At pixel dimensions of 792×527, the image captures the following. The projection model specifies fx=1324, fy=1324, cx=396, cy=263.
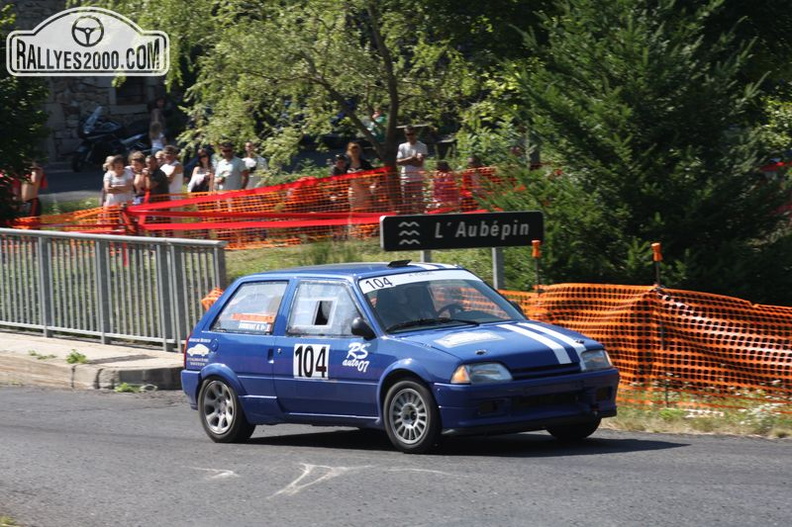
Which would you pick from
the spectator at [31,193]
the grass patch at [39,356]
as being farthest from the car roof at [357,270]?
the spectator at [31,193]

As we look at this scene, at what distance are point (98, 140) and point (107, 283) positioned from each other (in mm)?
24353

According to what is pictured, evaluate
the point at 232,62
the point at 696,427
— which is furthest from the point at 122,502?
the point at 232,62

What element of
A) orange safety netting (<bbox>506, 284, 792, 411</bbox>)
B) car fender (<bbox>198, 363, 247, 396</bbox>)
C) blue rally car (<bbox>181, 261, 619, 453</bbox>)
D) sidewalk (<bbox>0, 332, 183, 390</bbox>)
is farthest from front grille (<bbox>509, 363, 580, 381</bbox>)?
sidewalk (<bbox>0, 332, 183, 390</bbox>)

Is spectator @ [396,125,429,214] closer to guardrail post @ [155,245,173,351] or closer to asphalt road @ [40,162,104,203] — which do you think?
guardrail post @ [155,245,173,351]

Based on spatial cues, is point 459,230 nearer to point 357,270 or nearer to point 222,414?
point 357,270

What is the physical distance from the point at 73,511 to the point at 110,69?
73.7ft

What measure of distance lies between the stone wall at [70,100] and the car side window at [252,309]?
30980 mm

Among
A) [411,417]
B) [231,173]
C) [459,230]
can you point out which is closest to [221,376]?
[411,417]

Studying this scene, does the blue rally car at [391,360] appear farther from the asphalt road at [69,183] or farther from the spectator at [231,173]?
the asphalt road at [69,183]

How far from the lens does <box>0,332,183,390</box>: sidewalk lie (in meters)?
14.6

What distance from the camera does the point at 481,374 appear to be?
9.23 metres

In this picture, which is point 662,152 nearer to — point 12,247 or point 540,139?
point 540,139

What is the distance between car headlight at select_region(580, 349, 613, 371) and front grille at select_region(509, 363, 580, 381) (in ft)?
0.28

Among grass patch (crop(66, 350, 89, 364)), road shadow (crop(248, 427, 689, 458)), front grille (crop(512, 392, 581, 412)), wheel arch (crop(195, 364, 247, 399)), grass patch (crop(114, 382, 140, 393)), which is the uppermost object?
wheel arch (crop(195, 364, 247, 399))
